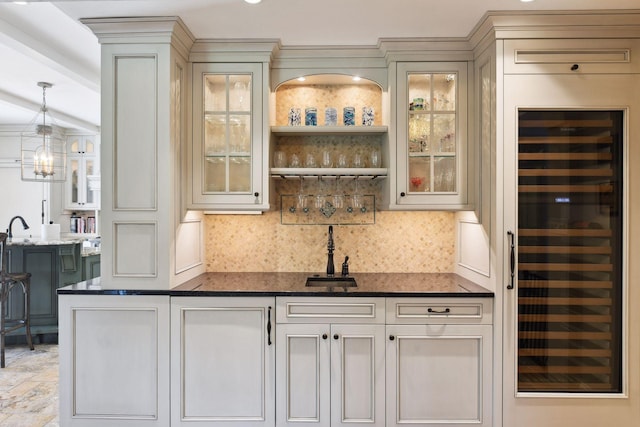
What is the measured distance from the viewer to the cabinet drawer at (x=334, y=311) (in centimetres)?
234

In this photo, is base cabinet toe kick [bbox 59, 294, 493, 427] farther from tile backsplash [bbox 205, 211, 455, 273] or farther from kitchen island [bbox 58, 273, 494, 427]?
tile backsplash [bbox 205, 211, 455, 273]

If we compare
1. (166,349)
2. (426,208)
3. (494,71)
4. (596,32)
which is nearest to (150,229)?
(166,349)

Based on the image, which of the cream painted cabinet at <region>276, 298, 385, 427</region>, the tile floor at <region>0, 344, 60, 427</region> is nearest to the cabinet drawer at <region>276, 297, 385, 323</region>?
the cream painted cabinet at <region>276, 298, 385, 427</region>

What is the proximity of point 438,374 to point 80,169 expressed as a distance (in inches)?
230

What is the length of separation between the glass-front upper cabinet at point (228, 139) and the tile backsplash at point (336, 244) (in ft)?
1.41

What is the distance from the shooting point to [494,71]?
2316 mm

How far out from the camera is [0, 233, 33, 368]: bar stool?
11.7 ft

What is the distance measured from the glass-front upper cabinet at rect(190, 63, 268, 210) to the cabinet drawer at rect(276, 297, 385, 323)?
0.67 m

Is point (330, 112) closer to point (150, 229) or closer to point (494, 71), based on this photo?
point (494, 71)

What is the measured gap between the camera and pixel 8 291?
372 centimetres

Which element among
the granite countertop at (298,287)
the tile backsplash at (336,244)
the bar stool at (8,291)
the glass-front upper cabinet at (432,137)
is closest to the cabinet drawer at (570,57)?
the glass-front upper cabinet at (432,137)

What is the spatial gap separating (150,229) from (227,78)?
3.52 ft

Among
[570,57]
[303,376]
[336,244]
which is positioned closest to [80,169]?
[336,244]

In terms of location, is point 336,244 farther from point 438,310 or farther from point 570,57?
point 570,57
